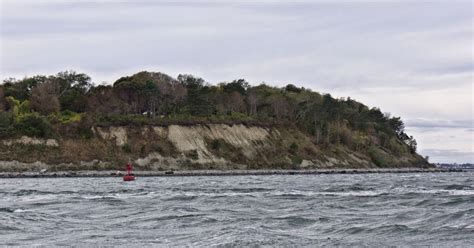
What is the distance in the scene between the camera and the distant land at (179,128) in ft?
353

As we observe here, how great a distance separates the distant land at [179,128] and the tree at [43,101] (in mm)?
170

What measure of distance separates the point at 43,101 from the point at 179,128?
2460cm

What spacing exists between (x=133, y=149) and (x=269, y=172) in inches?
830

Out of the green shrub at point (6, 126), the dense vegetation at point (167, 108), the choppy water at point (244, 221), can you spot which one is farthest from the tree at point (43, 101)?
the choppy water at point (244, 221)

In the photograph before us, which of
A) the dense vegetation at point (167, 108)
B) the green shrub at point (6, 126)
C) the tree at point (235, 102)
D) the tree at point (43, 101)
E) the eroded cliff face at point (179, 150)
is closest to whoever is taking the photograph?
the eroded cliff face at point (179, 150)

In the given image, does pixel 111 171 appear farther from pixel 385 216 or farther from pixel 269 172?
pixel 385 216

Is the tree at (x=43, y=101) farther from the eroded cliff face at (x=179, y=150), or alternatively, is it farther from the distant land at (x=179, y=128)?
the eroded cliff face at (x=179, y=150)

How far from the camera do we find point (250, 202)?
36312mm

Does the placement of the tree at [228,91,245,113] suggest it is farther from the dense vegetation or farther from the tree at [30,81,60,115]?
the tree at [30,81,60,115]

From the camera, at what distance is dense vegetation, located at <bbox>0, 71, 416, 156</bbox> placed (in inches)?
4510

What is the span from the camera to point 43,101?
125m

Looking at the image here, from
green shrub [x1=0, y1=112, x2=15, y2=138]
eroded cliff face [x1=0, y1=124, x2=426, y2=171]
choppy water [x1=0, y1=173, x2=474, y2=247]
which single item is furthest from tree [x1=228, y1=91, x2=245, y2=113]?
choppy water [x1=0, y1=173, x2=474, y2=247]

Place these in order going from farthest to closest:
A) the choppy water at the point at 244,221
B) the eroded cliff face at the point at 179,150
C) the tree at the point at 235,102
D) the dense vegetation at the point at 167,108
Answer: the tree at the point at 235,102 < the dense vegetation at the point at 167,108 < the eroded cliff face at the point at 179,150 < the choppy water at the point at 244,221

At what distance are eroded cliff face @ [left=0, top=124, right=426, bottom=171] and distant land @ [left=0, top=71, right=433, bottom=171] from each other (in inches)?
6.3
